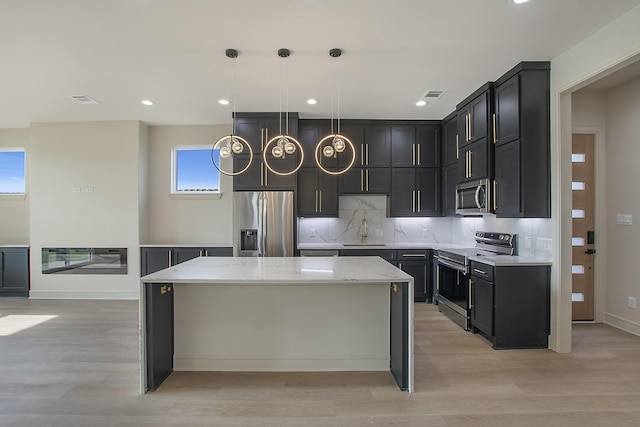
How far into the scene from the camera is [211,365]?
2.87 meters

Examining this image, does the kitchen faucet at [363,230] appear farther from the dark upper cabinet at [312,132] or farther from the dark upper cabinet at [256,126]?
the dark upper cabinet at [256,126]

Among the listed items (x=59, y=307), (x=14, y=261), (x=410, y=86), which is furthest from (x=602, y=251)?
(x=14, y=261)

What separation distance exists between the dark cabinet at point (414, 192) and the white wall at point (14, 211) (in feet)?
20.3

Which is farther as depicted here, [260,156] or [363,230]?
[363,230]

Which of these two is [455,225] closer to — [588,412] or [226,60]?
[588,412]

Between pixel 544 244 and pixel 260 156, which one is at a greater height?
pixel 260 156

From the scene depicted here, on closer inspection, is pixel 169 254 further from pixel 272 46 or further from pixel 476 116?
pixel 476 116

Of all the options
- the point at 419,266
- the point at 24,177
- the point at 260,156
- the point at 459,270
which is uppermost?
the point at 260,156

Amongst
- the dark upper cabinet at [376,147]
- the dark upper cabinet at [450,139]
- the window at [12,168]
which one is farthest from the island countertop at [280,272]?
the window at [12,168]

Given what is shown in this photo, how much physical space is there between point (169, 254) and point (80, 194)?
5.86 ft

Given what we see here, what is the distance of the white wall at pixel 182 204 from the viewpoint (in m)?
5.68

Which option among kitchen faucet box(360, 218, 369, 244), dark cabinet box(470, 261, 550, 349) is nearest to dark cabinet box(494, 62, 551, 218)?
dark cabinet box(470, 261, 550, 349)

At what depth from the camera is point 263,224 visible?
4840 millimetres

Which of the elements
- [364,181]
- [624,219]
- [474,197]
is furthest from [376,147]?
[624,219]
